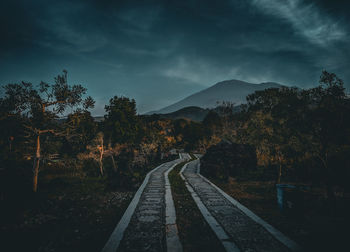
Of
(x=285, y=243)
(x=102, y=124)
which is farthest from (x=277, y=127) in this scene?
(x=102, y=124)

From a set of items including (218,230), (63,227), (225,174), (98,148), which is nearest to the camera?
(218,230)

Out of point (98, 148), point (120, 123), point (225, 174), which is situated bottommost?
point (225, 174)

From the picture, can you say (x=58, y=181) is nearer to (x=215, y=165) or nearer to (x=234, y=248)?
(x=215, y=165)

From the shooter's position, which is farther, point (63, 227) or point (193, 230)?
point (63, 227)

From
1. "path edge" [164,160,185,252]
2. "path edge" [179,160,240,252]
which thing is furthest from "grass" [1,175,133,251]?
"path edge" [179,160,240,252]

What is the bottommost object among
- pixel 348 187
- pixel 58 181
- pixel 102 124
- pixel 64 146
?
pixel 58 181

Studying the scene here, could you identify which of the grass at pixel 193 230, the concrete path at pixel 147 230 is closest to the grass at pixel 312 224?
the grass at pixel 193 230

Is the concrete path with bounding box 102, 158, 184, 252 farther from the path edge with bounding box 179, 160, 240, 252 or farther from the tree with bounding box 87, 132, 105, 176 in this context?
the tree with bounding box 87, 132, 105, 176

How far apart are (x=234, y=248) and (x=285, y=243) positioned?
143 centimetres

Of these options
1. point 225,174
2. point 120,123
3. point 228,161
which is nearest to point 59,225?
point 225,174

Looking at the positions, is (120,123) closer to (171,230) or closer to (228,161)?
(228,161)

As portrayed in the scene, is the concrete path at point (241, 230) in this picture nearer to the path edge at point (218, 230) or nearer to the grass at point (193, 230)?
the path edge at point (218, 230)

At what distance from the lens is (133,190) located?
11.8 m

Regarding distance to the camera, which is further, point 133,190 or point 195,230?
point 133,190
